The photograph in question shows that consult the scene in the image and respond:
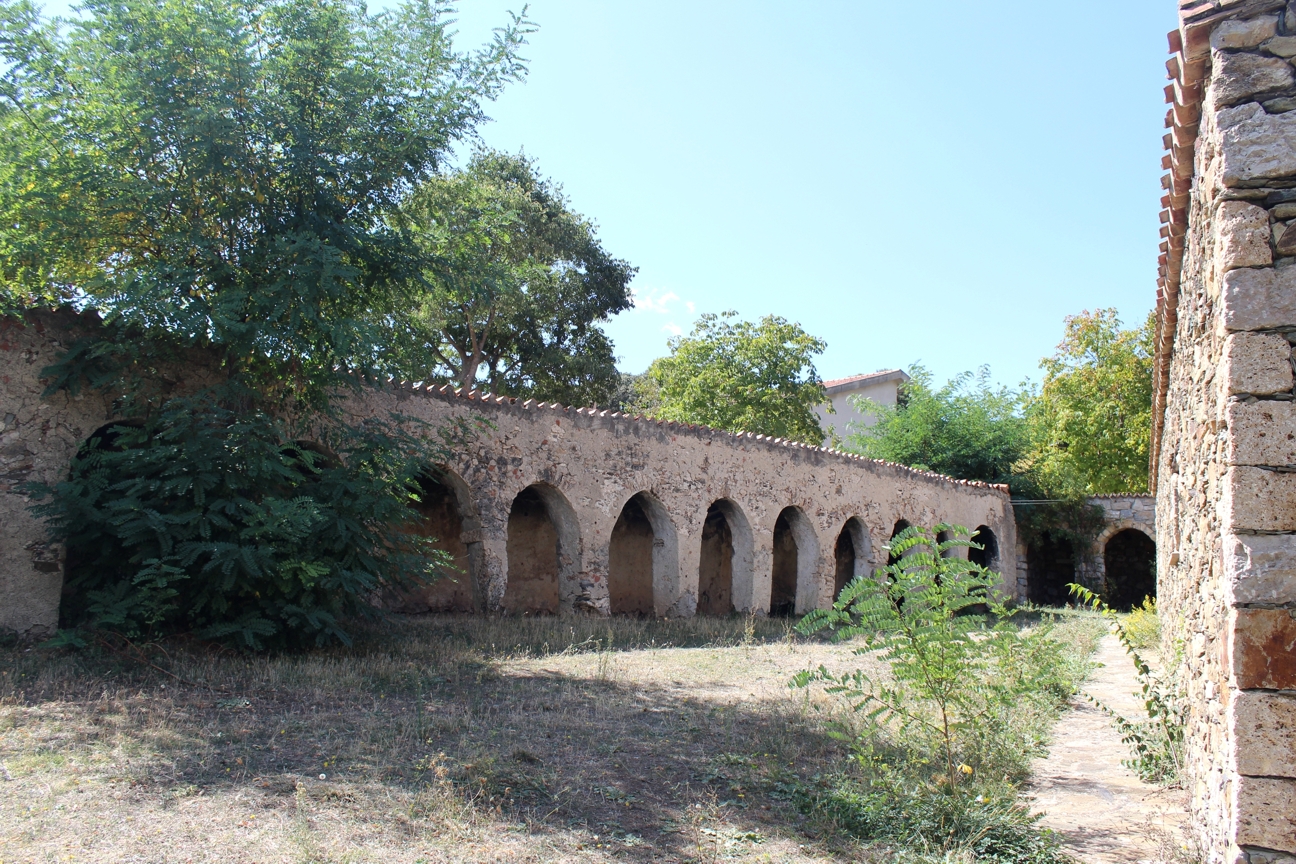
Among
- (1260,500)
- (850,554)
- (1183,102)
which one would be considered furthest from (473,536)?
(850,554)

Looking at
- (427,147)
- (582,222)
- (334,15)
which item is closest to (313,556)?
(427,147)

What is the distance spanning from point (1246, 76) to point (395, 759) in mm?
5273

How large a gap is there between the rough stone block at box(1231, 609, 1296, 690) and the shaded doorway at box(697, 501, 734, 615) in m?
13.0

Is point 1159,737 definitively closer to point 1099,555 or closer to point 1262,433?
point 1262,433

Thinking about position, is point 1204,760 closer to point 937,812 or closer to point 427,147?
point 937,812

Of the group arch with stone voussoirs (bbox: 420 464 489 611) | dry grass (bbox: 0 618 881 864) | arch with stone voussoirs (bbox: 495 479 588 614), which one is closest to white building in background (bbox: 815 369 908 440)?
arch with stone voussoirs (bbox: 495 479 588 614)

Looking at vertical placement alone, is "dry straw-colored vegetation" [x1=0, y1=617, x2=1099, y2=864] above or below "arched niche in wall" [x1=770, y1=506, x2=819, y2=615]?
below

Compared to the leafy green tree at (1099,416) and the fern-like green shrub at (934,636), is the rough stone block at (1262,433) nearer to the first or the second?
the fern-like green shrub at (934,636)

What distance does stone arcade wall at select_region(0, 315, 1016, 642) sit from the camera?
7.65m

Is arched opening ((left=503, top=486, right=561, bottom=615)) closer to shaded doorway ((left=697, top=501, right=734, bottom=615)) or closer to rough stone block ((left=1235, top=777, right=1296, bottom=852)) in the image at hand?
shaded doorway ((left=697, top=501, right=734, bottom=615))

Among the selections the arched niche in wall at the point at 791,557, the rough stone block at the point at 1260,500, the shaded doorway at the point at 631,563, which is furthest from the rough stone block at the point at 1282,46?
the arched niche in wall at the point at 791,557

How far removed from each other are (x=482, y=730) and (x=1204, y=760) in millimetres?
4018

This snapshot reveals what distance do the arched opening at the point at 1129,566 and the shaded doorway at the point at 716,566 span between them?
13.2 metres

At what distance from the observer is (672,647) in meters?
10.2
